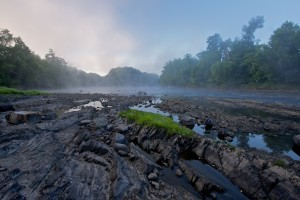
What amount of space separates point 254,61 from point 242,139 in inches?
2787

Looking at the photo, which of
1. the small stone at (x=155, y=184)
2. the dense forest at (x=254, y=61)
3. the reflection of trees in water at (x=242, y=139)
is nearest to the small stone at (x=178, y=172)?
the small stone at (x=155, y=184)

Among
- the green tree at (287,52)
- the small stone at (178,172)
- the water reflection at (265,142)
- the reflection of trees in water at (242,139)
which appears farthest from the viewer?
the green tree at (287,52)

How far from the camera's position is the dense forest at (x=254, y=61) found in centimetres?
6131

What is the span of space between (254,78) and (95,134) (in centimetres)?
7605

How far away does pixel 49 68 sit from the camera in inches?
4685

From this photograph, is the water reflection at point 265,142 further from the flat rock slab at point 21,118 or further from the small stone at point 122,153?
the flat rock slab at point 21,118

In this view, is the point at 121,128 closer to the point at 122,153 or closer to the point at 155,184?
the point at 122,153

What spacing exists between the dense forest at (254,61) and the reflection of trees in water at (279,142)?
54287 millimetres

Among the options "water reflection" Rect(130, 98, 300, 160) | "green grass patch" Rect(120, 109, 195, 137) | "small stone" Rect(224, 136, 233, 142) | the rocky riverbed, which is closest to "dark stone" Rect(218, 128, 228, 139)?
"water reflection" Rect(130, 98, 300, 160)

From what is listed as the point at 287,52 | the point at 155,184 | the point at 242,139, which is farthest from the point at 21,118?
the point at 287,52

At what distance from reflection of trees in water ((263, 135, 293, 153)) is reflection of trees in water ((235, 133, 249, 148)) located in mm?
1561

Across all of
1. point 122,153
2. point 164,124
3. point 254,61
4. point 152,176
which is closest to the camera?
point 152,176

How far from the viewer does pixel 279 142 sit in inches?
639

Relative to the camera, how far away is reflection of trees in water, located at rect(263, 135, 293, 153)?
48.8ft
